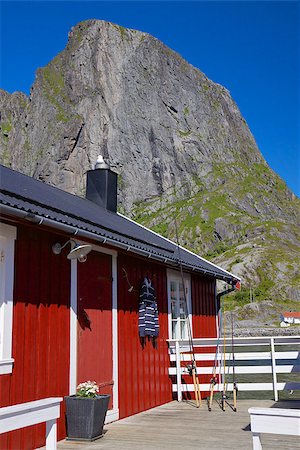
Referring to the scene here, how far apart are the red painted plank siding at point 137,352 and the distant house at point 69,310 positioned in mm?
14

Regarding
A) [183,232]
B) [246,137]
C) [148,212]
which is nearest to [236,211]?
[183,232]

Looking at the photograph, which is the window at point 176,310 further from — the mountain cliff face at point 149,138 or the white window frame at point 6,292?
the mountain cliff face at point 149,138

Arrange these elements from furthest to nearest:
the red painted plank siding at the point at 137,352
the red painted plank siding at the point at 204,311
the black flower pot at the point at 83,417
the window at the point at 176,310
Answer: the red painted plank siding at the point at 204,311, the window at the point at 176,310, the red painted plank siding at the point at 137,352, the black flower pot at the point at 83,417

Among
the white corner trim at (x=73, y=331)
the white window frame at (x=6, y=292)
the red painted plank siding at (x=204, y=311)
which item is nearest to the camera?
the white window frame at (x=6, y=292)

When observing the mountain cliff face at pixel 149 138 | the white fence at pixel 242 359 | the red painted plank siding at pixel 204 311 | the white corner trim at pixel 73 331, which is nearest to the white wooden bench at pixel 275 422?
the white corner trim at pixel 73 331

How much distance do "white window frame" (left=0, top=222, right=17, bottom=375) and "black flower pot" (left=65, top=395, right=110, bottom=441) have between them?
98 cm

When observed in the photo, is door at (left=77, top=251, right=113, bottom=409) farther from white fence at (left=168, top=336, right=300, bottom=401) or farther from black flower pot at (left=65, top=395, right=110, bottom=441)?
white fence at (left=168, top=336, right=300, bottom=401)

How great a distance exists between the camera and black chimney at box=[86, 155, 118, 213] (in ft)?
32.6

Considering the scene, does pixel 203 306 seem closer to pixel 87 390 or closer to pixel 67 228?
pixel 87 390

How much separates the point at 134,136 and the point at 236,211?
19.7 metres

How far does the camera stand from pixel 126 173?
243 feet

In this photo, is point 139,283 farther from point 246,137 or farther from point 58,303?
point 246,137

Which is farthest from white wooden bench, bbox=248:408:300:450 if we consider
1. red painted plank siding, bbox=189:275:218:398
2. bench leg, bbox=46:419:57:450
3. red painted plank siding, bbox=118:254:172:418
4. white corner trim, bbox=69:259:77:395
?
red painted plank siding, bbox=189:275:218:398

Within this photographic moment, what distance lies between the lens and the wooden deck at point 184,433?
496 cm
